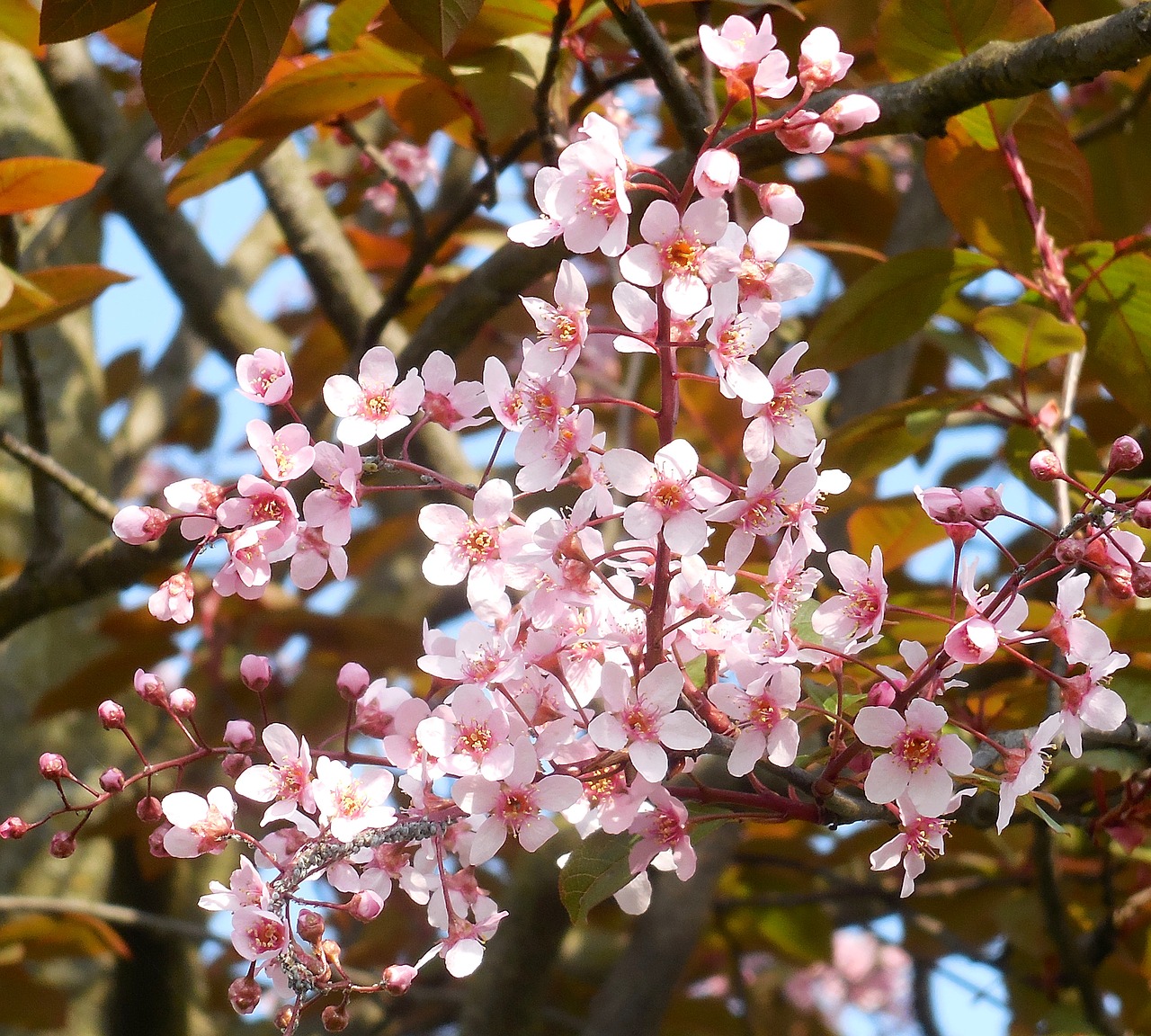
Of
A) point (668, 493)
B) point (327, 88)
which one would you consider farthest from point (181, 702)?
point (327, 88)

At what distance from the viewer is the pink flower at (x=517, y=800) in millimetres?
877

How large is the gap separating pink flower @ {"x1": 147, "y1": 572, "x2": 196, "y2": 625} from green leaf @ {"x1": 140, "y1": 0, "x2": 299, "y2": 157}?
0.41 m

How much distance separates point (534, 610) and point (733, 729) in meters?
0.20

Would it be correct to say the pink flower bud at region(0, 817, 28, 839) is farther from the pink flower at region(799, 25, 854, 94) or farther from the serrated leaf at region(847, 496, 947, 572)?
the serrated leaf at region(847, 496, 947, 572)

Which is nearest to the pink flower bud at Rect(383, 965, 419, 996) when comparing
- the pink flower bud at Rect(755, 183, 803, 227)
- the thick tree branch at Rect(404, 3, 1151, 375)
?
the pink flower bud at Rect(755, 183, 803, 227)

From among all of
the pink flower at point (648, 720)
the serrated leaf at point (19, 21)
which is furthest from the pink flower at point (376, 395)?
the serrated leaf at point (19, 21)

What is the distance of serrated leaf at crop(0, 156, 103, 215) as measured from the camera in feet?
4.44

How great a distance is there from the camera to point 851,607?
94cm

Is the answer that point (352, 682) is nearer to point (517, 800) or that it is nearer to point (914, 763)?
point (517, 800)

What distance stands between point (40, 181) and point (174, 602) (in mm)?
667

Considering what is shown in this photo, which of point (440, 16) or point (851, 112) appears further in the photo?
point (440, 16)

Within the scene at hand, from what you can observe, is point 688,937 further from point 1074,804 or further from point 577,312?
point 577,312

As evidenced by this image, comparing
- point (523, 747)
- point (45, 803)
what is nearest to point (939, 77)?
point (523, 747)

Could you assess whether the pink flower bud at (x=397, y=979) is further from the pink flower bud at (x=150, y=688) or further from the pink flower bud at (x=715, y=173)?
the pink flower bud at (x=715, y=173)
